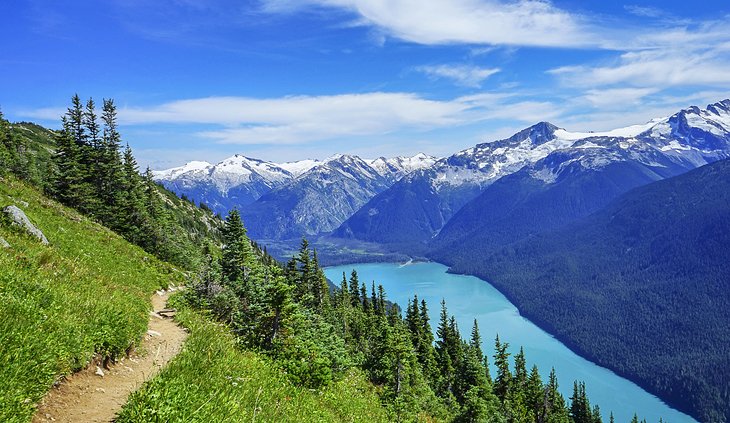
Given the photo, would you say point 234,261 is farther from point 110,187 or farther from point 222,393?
point 110,187

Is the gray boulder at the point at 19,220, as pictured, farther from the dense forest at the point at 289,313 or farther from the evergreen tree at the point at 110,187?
the evergreen tree at the point at 110,187

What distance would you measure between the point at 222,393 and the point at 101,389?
3127mm

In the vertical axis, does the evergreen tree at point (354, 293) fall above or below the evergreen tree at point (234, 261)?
below

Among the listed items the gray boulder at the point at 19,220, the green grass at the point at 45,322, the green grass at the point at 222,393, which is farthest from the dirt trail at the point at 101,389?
the gray boulder at the point at 19,220

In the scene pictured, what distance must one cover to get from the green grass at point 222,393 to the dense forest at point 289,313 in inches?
59.7

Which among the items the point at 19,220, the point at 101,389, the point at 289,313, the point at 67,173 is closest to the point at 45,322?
the point at 101,389

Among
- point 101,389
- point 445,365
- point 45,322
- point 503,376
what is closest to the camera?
point 45,322

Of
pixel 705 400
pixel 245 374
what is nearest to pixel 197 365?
pixel 245 374

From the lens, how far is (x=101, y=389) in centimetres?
977

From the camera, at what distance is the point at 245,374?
40.2ft

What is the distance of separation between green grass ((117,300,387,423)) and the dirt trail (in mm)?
956

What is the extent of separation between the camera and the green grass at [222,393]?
7.50 meters

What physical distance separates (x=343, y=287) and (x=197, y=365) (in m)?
87.4

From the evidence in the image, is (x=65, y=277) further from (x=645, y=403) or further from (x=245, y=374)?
(x=645, y=403)
